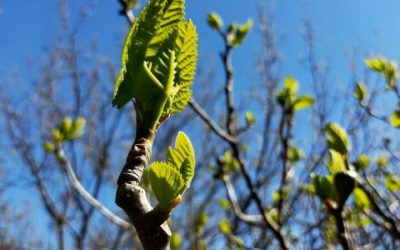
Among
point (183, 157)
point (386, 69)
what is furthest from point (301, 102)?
point (183, 157)

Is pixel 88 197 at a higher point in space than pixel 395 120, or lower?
higher

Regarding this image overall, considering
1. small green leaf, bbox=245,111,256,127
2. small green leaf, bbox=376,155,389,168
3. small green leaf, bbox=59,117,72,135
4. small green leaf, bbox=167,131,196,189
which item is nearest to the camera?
small green leaf, bbox=167,131,196,189

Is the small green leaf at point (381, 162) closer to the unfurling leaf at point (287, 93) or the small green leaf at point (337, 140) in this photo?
the unfurling leaf at point (287, 93)

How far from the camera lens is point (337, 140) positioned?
0.82m

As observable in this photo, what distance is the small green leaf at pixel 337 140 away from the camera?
0.81 m

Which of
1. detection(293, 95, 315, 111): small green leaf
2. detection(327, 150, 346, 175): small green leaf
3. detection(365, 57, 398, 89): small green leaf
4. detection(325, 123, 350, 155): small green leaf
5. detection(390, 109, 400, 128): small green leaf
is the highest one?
detection(327, 150, 346, 175): small green leaf

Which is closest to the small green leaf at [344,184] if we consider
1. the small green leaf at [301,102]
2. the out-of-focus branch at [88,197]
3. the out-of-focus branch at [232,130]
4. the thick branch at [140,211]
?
the thick branch at [140,211]

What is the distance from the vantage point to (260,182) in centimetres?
316

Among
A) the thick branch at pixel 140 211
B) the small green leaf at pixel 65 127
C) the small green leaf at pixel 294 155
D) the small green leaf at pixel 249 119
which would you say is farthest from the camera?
the small green leaf at pixel 249 119

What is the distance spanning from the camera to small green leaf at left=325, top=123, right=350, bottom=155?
0.81 metres

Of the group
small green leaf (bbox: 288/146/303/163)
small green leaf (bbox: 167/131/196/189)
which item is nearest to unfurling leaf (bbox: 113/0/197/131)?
small green leaf (bbox: 167/131/196/189)

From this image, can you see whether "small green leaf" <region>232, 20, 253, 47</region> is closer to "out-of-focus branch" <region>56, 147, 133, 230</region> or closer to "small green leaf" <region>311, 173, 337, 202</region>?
"out-of-focus branch" <region>56, 147, 133, 230</region>

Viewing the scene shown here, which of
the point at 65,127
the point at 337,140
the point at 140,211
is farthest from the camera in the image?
the point at 65,127

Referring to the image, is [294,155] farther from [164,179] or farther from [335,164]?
[164,179]
